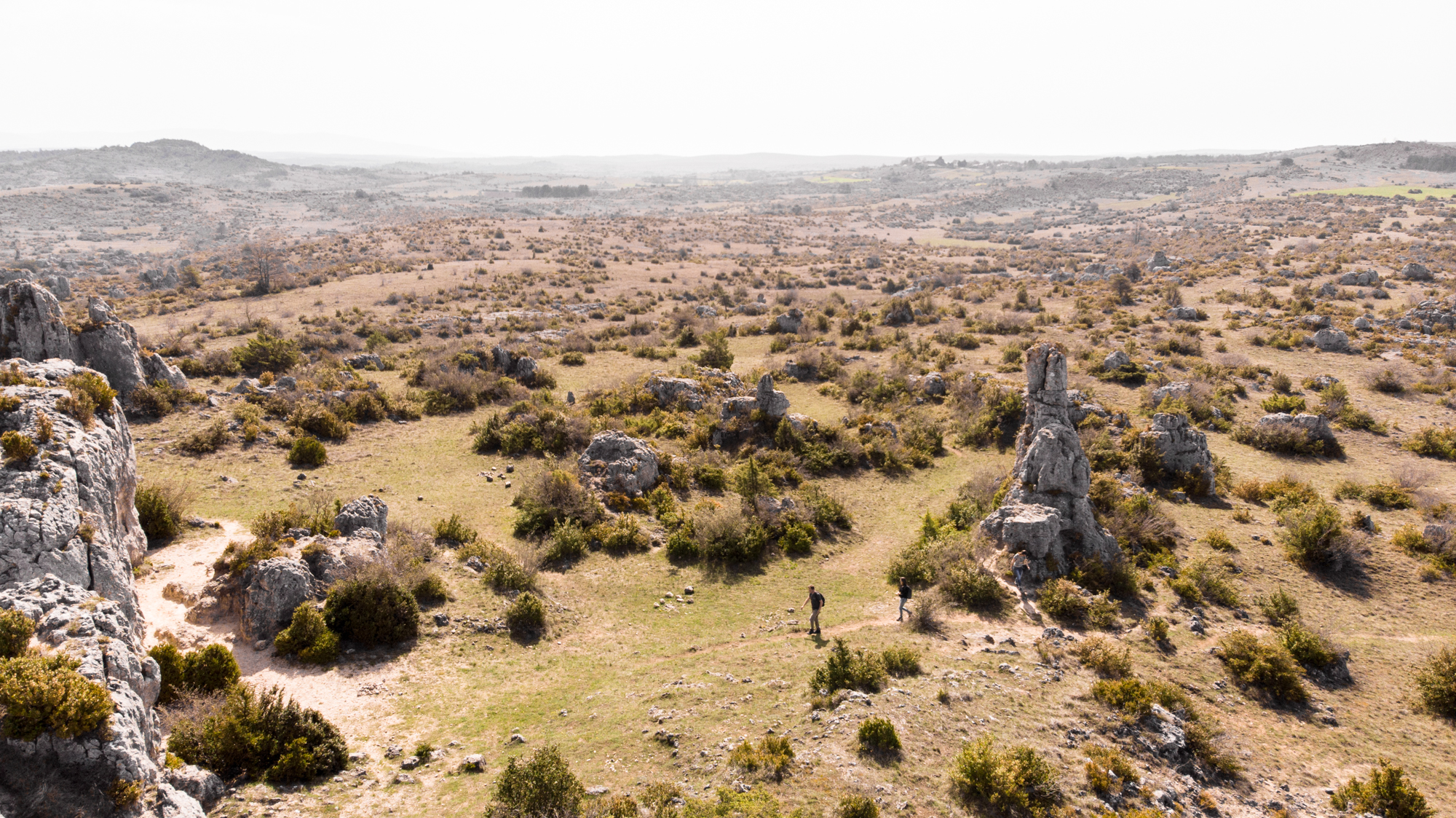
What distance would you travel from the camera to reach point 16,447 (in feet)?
38.5

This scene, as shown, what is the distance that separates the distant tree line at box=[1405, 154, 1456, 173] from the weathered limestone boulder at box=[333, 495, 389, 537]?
188 meters

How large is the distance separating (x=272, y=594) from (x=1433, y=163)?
195555 millimetres

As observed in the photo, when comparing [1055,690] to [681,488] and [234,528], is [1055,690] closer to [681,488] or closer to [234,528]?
[681,488]

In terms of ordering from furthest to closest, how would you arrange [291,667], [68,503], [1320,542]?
[1320,542], [291,667], [68,503]

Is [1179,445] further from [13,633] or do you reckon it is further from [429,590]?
[13,633]

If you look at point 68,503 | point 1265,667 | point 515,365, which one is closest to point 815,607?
point 1265,667

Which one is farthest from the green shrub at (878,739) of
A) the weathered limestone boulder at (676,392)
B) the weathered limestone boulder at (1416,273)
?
the weathered limestone boulder at (1416,273)

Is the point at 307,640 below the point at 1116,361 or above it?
below

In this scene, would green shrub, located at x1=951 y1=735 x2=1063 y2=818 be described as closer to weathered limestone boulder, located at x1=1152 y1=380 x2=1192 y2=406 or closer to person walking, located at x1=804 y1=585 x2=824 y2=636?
person walking, located at x1=804 y1=585 x2=824 y2=636

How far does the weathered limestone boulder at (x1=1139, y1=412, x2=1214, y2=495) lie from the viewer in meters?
23.7

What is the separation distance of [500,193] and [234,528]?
623 feet

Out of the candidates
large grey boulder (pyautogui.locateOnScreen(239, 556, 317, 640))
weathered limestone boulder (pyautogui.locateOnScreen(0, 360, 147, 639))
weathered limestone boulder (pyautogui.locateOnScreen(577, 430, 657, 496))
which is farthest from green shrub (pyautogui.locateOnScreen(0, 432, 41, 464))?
weathered limestone boulder (pyautogui.locateOnScreen(577, 430, 657, 496))

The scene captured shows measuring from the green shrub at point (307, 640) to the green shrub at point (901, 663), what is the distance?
12373mm

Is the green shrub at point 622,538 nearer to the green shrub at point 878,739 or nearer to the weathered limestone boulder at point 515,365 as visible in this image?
the green shrub at point 878,739
